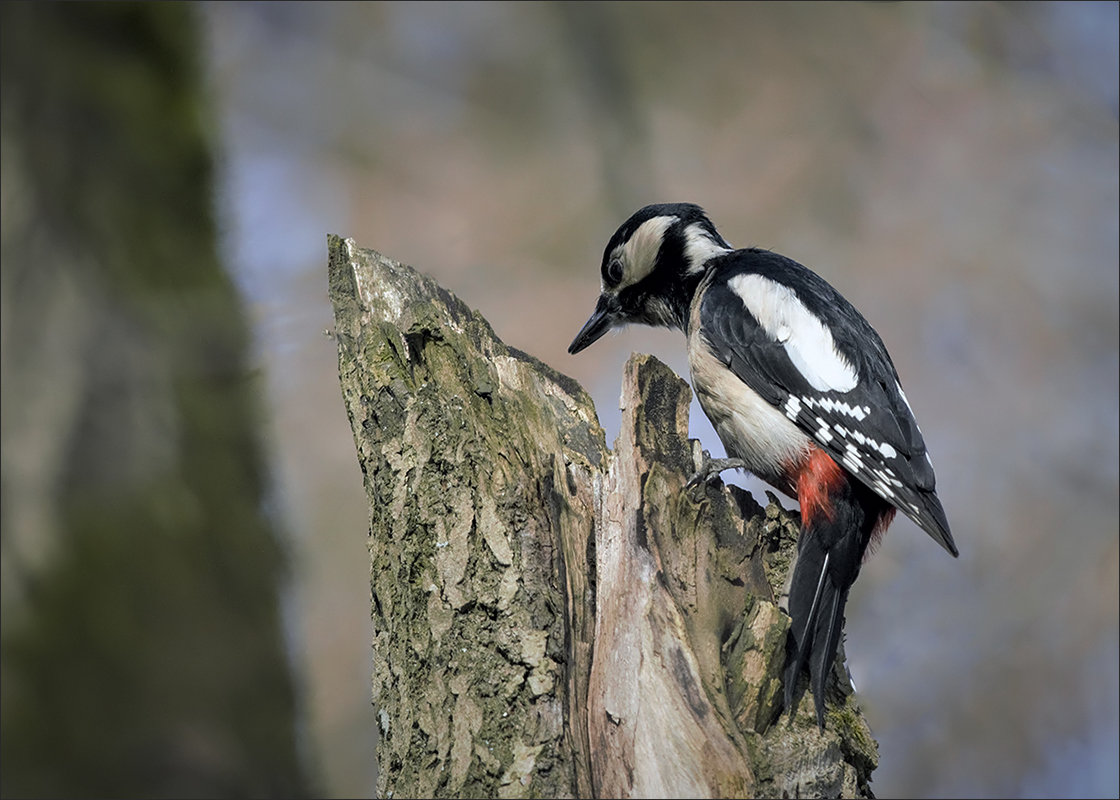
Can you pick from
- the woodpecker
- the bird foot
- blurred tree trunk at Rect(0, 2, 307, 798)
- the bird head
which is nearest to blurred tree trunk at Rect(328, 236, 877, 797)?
the bird foot

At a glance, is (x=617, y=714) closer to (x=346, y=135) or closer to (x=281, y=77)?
(x=346, y=135)

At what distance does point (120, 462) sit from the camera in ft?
13.0

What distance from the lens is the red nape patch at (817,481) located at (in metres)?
2.53

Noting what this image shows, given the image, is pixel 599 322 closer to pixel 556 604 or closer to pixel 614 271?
pixel 614 271

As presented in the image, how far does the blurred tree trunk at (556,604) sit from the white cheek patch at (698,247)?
124 cm

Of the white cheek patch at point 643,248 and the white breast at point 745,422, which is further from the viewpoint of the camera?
the white cheek patch at point 643,248

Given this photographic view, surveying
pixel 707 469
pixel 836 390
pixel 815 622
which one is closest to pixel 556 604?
pixel 707 469

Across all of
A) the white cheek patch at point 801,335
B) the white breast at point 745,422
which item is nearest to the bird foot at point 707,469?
the white breast at point 745,422

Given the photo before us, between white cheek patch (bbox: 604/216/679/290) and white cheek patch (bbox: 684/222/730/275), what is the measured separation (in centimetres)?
8

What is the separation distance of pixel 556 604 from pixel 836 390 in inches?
48.7

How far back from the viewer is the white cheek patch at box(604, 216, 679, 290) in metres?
3.38

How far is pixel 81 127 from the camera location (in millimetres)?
4215

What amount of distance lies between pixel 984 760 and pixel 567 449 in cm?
272

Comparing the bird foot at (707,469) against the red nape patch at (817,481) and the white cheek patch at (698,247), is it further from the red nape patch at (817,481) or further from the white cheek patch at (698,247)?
the white cheek patch at (698,247)
